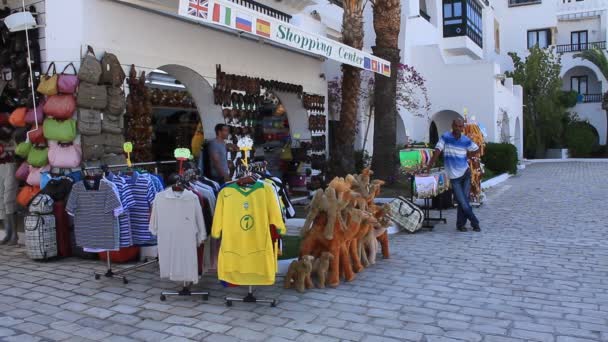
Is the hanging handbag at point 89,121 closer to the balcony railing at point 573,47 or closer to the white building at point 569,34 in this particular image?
the white building at point 569,34

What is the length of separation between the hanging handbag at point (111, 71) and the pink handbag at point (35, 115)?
95 cm

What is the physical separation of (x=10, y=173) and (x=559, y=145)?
34964 mm

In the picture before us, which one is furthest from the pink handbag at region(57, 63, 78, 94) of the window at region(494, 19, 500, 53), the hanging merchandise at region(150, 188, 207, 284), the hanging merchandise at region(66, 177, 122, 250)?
the window at region(494, 19, 500, 53)

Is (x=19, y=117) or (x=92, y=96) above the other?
(x=92, y=96)

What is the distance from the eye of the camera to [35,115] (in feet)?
24.3

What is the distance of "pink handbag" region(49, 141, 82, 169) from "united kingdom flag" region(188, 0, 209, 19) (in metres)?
2.75

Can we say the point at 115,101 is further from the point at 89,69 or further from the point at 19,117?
the point at 19,117

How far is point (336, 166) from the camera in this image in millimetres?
13719

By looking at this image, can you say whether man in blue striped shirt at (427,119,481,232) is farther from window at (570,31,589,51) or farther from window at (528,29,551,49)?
window at (570,31,589,51)

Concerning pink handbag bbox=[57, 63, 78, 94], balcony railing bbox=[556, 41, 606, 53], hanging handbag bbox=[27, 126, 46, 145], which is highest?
balcony railing bbox=[556, 41, 606, 53]

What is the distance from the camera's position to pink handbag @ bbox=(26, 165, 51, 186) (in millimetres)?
7512

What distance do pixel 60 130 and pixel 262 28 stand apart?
10.3ft

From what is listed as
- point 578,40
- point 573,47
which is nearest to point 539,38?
point 573,47

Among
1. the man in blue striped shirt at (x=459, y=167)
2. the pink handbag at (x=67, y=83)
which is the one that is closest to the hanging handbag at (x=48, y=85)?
the pink handbag at (x=67, y=83)
